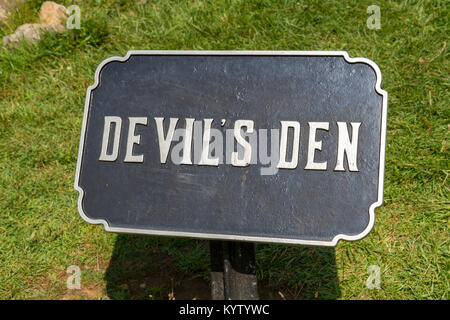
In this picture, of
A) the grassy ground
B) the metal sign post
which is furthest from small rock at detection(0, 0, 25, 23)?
the metal sign post

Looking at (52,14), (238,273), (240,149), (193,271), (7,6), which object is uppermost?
(7,6)

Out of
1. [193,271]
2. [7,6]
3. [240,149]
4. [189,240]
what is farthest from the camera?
[7,6]

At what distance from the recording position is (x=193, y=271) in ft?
8.61

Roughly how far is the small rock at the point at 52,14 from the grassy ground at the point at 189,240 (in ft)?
0.48

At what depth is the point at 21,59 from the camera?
11.9 ft

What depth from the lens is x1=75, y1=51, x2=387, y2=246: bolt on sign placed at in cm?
166

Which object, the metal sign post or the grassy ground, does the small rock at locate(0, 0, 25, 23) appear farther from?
the metal sign post

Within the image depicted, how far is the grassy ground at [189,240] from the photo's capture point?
2.51 metres

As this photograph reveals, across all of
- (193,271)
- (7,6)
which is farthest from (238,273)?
(7,6)

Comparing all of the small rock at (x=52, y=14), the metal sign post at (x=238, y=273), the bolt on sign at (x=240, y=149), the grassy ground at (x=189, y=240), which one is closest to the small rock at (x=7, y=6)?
the grassy ground at (x=189, y=240)

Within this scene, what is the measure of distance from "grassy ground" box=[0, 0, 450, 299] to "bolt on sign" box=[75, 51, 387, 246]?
3.06 feet

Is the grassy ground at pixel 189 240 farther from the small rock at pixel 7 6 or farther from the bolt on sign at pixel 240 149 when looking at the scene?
the bolt on sign at pixel 240 149

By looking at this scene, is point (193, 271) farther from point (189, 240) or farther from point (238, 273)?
point (238, 273)

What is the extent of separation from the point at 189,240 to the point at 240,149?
1.20 meters
